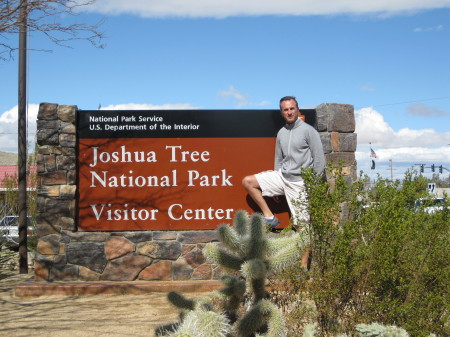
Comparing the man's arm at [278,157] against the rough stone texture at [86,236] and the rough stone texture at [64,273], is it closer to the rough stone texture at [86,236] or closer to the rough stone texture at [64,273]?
the rough stone texture at [86,236]

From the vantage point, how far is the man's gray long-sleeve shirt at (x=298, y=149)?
7508 mm

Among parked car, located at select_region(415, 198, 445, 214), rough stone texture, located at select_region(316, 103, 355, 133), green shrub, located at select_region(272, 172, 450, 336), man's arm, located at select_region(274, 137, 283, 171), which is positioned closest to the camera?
green shrub, located at select_region(272, 172, 450, 336)

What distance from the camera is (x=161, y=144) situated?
28.6 feet

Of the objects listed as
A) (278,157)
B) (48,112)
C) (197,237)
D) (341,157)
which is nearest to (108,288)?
(197,237)

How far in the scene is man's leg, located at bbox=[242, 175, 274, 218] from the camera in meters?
8.09

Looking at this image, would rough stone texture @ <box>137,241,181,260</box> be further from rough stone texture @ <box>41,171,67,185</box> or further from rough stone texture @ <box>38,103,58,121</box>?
rough stone texture @ <box>38,103,58,121</box>

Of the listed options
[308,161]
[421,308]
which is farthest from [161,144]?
[421,308]

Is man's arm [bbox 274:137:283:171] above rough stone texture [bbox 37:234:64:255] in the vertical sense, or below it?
above

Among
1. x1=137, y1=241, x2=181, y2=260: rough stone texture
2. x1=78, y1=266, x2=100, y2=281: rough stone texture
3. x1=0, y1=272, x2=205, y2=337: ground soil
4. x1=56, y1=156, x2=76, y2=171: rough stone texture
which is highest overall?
x1=56, y1=156, x2=76, y2=171: rough stone texture

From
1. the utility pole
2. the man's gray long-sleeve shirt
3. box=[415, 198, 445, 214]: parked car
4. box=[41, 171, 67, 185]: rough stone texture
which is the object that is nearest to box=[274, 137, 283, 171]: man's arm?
the man's gray long-sleeve shirt

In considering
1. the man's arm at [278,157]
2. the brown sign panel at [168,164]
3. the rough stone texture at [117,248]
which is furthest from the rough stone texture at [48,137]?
the man's arm at [278,157]

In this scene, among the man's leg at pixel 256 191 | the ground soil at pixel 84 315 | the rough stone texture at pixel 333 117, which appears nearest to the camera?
the ground soil at pixel 84 315

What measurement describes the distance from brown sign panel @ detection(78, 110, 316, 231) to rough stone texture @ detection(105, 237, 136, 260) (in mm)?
216

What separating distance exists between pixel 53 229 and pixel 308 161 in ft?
12.2
